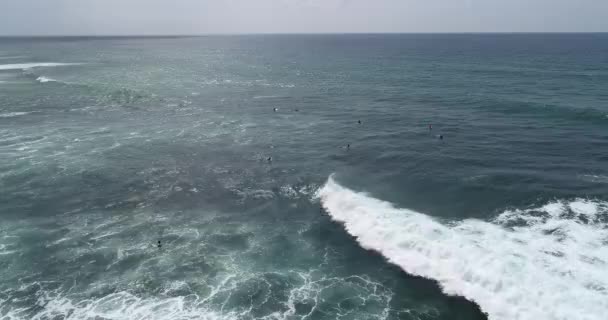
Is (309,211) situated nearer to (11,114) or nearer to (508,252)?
(508,252)

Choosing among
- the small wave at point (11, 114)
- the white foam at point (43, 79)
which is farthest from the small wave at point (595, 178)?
the white foam at point (43, 79)

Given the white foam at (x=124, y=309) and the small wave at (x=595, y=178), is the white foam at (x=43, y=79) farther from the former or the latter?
the small wave at (x=595, y=178)

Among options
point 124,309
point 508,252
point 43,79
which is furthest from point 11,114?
point 508,252

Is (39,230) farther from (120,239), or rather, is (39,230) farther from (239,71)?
(239,71)

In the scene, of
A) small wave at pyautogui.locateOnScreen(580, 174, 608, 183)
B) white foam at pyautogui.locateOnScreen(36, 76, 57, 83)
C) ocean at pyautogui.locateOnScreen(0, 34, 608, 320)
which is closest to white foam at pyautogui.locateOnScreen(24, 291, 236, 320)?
ocean at pyautogui.locateOnScreen(0, 34, 608, 320)

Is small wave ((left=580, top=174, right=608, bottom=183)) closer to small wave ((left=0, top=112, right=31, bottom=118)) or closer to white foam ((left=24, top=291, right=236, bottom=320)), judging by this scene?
white foam ((left=24, top=291, right=236, bottom=320))

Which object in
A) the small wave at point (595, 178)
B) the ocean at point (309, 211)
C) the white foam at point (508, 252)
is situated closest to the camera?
the white foam at point (508, 252)
